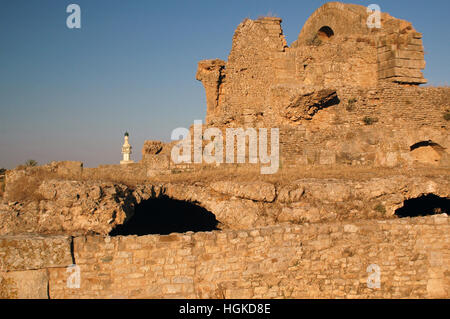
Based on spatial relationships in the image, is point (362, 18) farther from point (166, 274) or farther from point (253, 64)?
point (166, 274)

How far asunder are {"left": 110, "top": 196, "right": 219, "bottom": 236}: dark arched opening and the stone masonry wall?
2.92m

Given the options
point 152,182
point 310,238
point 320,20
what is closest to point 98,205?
point 152,182

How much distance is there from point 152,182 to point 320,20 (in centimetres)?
1270

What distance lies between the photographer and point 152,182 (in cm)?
834

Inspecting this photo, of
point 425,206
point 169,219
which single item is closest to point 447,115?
point 425,206

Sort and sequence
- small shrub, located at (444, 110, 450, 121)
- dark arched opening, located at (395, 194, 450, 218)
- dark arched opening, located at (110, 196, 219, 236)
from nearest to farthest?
dark arched opening, located at (110, 196, 219, 236)
dark arched opening, located at (395, 194, 450, 218)
small shrub, located at (444, 110, 450, 121)

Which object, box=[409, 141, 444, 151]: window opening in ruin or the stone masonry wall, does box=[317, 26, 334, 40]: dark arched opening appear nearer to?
box=[409, 141, 444, 151]: window opening in ruin

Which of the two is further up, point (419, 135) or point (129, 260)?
point (419, 135)

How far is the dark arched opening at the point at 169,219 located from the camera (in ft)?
31.0

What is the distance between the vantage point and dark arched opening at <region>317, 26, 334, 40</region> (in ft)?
58.6

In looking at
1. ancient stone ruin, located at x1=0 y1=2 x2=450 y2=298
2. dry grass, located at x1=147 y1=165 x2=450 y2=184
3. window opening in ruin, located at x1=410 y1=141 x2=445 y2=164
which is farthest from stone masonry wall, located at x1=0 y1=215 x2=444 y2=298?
window opening in ruin, located at x1=410 y1=141 x2=445 y2=164

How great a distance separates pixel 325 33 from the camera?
18109 millimetres

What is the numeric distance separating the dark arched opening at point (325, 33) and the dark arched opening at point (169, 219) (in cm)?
1159

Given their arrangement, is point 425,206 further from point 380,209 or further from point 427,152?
point 427,152
